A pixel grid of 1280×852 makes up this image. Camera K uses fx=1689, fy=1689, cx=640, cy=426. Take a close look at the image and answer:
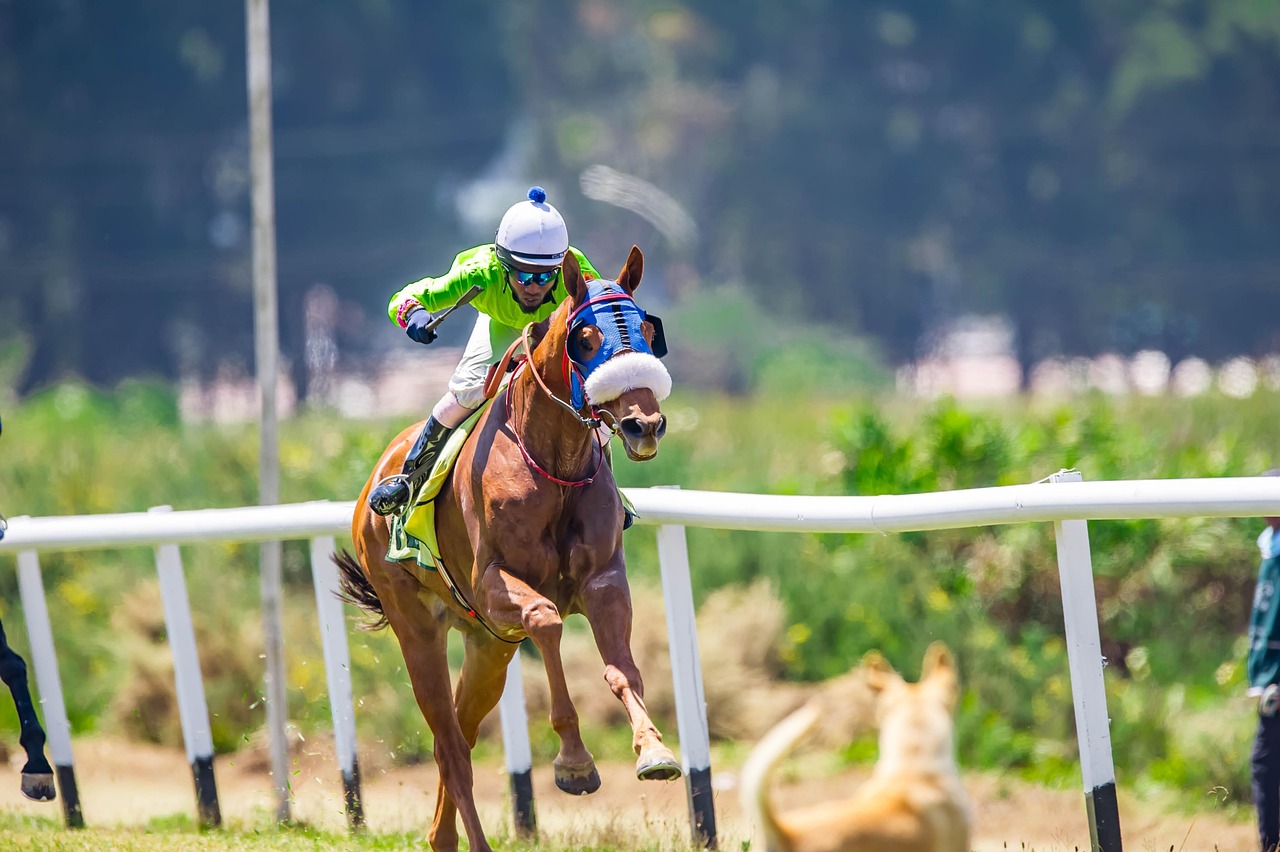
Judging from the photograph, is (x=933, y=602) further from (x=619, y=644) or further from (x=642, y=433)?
(x=642, y=433)

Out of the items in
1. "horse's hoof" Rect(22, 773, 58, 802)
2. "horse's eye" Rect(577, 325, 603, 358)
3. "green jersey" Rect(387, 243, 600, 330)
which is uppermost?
"green jersey" Rect(387, 243, 600, 330)

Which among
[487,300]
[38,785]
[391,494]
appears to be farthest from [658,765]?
[38,785]

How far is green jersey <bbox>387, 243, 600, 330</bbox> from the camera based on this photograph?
591cm

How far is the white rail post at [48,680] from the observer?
24.5ft

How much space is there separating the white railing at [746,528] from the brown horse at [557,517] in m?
0.69

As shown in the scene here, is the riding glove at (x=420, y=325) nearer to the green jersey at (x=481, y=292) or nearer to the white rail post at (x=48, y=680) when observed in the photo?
the green jersey at (x=481, y=292)

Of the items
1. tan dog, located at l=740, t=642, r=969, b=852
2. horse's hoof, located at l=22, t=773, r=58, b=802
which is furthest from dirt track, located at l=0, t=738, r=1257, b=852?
tan dog, located at l=740, t=642, r=969, b=852

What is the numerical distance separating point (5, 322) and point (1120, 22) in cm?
2680

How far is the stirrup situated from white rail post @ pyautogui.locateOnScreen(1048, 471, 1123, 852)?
2.30 meters

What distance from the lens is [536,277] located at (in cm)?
584

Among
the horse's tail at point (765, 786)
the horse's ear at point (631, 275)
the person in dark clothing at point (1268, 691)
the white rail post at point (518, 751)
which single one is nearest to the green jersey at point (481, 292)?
the horse's ear at point (631, 275)

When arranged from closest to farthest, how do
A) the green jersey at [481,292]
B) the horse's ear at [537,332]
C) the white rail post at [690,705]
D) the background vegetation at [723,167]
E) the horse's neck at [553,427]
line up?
the horse's neck at [553,427]
the horse's ear at [537,332]
the green jersey at [481,292]
the white rail post at [690,705]
the background vegetation at [723,167]

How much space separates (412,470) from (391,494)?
0.40ft

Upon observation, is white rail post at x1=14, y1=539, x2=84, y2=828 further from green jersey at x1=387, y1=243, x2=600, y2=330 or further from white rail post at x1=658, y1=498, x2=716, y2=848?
white rail post at x1=658, y1=498, x2=716, y2=848
